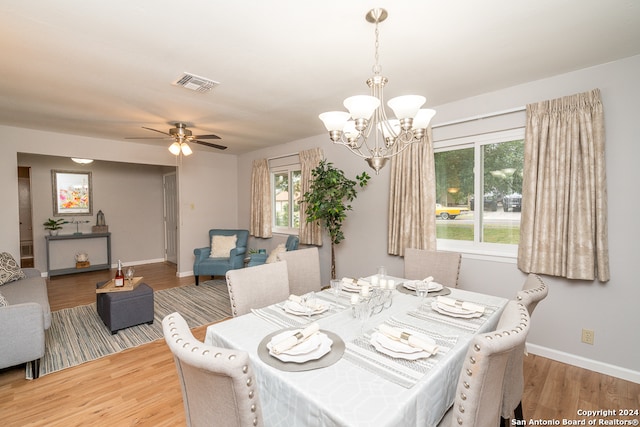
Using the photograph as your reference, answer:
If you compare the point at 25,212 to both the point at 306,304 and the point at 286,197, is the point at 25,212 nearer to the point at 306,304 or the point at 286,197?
the point at 286,197

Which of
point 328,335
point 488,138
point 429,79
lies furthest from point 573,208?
point 328,335

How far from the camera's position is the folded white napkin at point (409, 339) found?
1.24 meters

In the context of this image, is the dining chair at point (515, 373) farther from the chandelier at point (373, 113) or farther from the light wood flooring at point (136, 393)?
the chandelier at point (373, 113)

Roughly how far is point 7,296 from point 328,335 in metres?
3.65

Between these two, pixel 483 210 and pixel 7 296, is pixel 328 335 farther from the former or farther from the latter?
pixel 7 296

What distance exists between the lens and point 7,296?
120 inches

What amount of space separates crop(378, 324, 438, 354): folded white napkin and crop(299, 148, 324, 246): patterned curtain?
3.19 metres

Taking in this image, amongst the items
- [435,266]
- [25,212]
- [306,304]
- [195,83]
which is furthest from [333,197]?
[25,212]

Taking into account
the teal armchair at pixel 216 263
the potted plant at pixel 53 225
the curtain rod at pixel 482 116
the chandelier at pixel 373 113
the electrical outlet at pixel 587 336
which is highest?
the curtain rod at pixel 482 116

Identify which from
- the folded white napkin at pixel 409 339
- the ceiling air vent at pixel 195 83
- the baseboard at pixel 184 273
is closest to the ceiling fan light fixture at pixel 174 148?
the ceiling air vent at pixel 195 83

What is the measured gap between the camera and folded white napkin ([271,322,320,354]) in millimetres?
1227

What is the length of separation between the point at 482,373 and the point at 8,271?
4.99 m

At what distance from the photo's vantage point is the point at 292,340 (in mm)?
1269

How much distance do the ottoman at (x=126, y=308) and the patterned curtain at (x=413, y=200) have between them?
9.52 ft
